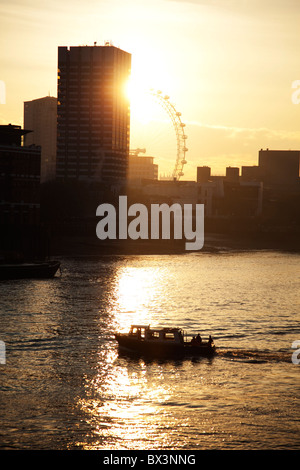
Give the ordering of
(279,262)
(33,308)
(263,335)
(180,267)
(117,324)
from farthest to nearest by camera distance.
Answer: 1. (279,262)
2. (180,267)
3. (33,308)
4. (117,324)
5. (263,335)

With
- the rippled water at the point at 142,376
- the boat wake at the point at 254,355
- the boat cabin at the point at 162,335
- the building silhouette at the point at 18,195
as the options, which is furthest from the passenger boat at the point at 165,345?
the building silhouette at the point at 18,195

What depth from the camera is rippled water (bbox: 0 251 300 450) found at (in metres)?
43.8

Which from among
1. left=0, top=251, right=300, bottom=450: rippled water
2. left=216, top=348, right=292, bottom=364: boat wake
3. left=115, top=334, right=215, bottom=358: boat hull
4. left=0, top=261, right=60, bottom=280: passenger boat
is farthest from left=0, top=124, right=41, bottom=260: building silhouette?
left=216, top=348, right=292, bottom=364: boat wake

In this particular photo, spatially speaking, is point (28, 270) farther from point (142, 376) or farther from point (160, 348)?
point (142, 376)

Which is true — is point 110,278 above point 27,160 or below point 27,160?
below

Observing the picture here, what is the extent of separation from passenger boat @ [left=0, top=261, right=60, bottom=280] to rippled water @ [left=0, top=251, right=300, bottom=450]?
11.1 m

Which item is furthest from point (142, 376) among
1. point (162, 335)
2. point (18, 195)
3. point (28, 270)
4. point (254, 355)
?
point (18, 195)

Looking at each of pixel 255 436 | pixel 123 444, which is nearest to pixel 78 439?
pixel 123 444

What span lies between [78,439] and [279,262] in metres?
119

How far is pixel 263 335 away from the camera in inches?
2741

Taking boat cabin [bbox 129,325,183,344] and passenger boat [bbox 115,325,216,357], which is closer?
boat cabin [bbox 129,325,183,344]

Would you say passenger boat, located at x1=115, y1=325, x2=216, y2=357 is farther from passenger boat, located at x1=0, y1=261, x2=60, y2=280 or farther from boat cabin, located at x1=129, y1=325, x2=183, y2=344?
passenger boat, located at x1=0, y1=261, x2=60, y2=280

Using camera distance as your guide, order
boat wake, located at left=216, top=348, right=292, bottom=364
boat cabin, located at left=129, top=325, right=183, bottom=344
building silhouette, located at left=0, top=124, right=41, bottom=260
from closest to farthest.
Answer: boat wake, located at left=216, top=348, right=292, bottom=364, boat cabin, located at left=129, top=325, right=183, bottom=344, building silhouette, located at left=0, top=124, right=41, bottom=260
